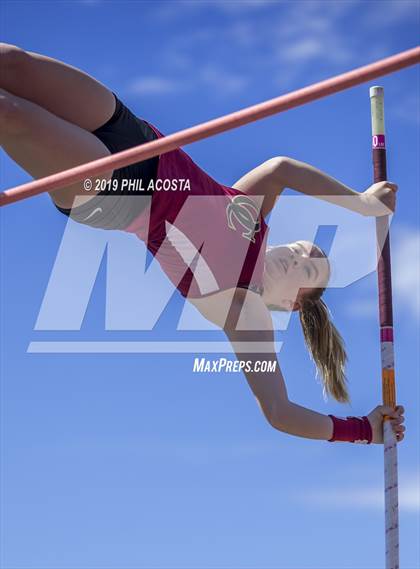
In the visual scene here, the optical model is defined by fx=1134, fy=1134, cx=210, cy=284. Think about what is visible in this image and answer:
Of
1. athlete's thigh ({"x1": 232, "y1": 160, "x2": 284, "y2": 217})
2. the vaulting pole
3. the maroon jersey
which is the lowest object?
the vaulting pole

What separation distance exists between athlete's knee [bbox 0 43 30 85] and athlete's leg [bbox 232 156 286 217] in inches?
65.8

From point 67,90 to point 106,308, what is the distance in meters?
2.48

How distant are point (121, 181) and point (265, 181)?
3.33 ft

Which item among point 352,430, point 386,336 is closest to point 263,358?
point 352,430

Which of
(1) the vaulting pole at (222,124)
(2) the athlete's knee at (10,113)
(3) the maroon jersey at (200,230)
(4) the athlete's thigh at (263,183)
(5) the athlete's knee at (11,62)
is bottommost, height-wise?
(1) the vaulting pole at (222,124)

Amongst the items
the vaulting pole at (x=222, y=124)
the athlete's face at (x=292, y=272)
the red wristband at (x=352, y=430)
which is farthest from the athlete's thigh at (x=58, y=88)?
the red wristband at (x=352, y=430)

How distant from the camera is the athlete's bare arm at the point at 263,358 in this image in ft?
20.2

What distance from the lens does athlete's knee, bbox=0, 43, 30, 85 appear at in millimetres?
5121

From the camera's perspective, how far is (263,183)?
641 centimetres

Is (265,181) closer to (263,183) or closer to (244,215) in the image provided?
(263,183)

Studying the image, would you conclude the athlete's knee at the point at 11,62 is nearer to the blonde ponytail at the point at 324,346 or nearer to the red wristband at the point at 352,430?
the blonde ponytail at the point at 324,346

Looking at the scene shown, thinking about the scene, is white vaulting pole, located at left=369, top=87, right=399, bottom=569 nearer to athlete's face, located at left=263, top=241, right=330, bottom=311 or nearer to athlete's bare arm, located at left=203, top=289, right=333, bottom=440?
athlete's face, located at left=263, top=241, right=330, bottom=311

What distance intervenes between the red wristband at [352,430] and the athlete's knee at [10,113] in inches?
97.7

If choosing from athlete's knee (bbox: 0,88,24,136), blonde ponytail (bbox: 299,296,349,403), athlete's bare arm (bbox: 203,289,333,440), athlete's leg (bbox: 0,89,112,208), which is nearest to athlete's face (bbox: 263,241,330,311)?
blonde ponytail (bbox: 299,296,349,403)
